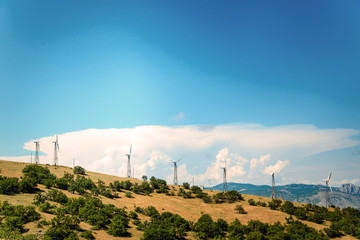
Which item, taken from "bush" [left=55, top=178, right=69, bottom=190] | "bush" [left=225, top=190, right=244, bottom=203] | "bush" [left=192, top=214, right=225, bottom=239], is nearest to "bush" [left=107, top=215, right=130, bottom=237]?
"bush" [left=192, top=214, right=225, bottom=239]

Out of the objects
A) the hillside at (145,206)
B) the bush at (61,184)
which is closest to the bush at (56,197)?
the hillside at (145,206)

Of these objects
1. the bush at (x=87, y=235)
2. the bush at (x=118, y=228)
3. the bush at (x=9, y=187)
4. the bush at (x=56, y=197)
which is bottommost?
the bush at (x=118, y=228)

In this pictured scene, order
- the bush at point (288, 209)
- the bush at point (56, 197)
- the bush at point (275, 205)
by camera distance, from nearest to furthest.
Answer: the bush at point (56, 197) → the bush at point (288, 209) → the bush at point (275, 205)

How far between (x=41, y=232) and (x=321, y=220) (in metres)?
105

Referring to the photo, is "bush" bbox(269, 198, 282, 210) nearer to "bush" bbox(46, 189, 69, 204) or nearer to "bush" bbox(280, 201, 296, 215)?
"bush" bbox(280, 201, 296, 215)

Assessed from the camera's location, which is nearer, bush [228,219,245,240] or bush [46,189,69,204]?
bush [228,219,245,240]

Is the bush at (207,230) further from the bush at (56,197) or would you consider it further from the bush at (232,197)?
the bush at (232,197)

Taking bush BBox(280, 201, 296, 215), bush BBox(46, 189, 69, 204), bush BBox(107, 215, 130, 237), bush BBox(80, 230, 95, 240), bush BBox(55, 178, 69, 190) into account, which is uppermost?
bush BBox(55, 178, 69, 190)

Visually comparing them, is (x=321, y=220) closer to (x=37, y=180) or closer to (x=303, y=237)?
(x=303, y=237)

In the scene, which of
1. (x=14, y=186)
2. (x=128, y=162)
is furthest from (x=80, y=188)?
(x=128, y=162)

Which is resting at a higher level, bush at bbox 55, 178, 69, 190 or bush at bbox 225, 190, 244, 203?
bush at bbox 55, 178, 69, 190

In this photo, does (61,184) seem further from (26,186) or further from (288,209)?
(288,209)

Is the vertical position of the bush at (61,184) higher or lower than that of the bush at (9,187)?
lower

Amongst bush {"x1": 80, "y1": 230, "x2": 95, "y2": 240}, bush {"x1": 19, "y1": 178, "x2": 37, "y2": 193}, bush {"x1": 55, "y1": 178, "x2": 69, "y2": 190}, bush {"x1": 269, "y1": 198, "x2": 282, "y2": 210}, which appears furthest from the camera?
bush {"x1": 269, "y1": 198, "x2": 282, "y2": 210}
